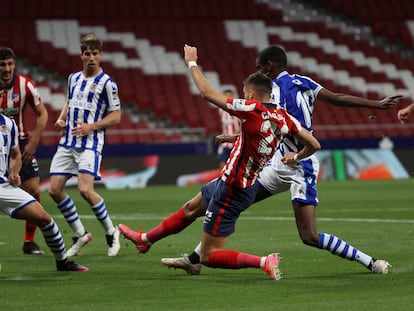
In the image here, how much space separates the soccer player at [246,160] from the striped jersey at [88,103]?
8.89ft

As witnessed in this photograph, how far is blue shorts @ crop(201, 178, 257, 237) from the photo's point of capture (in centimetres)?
799

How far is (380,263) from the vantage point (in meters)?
8.34

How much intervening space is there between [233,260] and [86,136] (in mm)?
3174

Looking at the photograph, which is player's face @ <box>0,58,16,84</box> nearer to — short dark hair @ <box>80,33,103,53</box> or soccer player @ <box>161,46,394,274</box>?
short dark hair @ <box>80,33,103,53</box>

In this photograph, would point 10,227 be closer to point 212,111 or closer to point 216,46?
point 212,111

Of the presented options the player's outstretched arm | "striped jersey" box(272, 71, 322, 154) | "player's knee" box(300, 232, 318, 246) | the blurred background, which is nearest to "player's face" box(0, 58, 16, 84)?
"striped jersey" box(272, 71, 322, 154)

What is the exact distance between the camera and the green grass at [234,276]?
22.9 feet

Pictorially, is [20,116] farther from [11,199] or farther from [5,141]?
[11,199]

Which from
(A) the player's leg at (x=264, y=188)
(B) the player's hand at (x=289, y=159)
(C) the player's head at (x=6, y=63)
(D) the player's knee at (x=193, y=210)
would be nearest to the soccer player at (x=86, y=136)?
(C) the player's head at (x=6, y=63)

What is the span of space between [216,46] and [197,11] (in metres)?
1.86

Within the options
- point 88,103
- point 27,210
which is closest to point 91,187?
point 88,103

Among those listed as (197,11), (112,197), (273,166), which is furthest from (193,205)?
(197,11)

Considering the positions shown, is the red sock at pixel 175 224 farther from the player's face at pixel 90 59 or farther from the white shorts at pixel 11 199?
the player's face at pixel 90 59

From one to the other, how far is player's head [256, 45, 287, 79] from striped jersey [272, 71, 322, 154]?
0.07 meters
